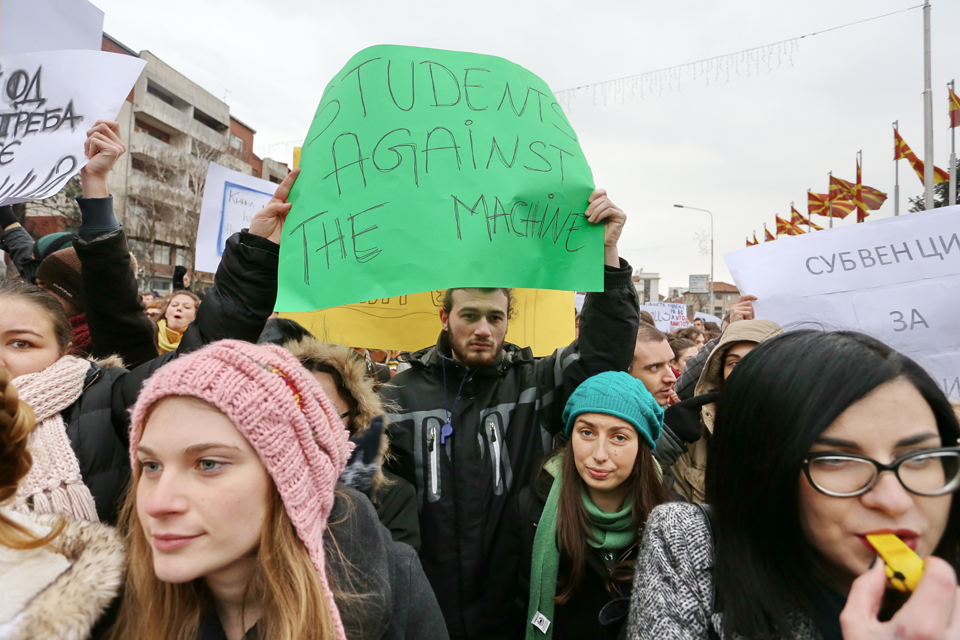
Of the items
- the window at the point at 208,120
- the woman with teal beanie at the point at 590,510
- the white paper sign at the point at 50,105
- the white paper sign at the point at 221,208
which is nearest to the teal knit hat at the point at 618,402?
the woman with teal beanie at the point at 590,510

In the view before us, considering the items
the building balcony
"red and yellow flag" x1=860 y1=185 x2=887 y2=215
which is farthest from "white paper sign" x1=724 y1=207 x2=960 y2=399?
the building balcony

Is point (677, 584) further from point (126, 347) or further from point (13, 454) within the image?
point (126, 347)

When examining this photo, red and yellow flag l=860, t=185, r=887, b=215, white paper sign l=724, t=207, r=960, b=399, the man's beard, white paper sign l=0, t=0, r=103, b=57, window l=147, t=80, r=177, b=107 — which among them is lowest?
the man's beard

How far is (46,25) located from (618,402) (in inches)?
116

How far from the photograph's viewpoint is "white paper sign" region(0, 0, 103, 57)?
2.30m

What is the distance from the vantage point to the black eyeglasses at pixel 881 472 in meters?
0.95

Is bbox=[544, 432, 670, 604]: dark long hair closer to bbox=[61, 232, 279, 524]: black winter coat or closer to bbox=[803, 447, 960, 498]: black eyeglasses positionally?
bbox=[803, 447, 960, 498]: black eyeglasses

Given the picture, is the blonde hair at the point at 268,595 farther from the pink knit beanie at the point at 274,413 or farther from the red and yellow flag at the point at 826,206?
the red and yellow flag at the point at 826,206

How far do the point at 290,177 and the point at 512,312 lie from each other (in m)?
1.43

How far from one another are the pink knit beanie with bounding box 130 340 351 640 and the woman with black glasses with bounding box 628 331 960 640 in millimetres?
779

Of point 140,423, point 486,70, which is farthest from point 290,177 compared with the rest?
point 140,423

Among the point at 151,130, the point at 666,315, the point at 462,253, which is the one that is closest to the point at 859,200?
the point at 666,315

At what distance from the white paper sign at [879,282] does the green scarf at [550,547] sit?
1.36 meters

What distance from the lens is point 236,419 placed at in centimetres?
108
